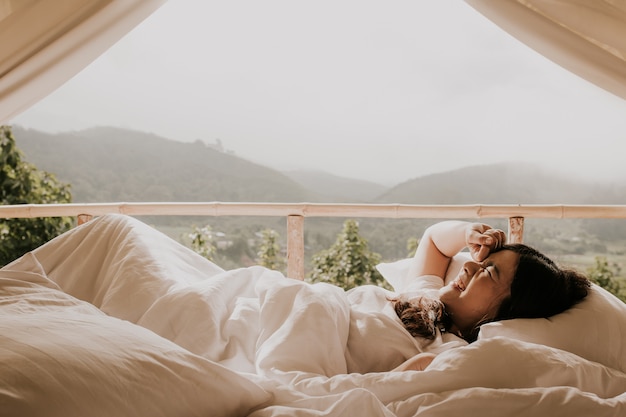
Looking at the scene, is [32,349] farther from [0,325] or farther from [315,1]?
[315,1]

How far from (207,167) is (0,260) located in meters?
2.74

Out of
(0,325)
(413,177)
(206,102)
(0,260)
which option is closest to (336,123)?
(413,177)

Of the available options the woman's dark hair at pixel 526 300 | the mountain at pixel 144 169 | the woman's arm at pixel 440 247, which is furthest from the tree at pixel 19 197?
the woman's dark hair at pixel 526 300

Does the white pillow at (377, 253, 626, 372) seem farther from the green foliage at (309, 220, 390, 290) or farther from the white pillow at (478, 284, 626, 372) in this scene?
the green foliage at (309, 220, 390, 290)

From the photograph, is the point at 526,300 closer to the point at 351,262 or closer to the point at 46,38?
the point at 46,38

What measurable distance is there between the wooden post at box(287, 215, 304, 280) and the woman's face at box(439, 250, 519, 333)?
1.20 m

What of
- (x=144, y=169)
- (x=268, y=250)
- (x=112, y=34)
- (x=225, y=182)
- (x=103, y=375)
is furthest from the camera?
(x=225, y=182)

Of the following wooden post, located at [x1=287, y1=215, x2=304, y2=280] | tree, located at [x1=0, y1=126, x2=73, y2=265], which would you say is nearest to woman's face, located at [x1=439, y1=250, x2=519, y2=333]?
wooden post, located at [x1=287, y1=215, x2=304, y2=280]

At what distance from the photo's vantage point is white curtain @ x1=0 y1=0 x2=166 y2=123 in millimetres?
1628

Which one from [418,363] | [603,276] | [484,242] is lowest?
[603,276]

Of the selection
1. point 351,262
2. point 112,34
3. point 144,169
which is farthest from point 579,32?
point 144,169

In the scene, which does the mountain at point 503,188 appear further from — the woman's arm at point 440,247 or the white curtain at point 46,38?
the white curtain at point 46,38

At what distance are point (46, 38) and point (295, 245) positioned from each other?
1.46 metres

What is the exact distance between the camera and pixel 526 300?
4.79ft
